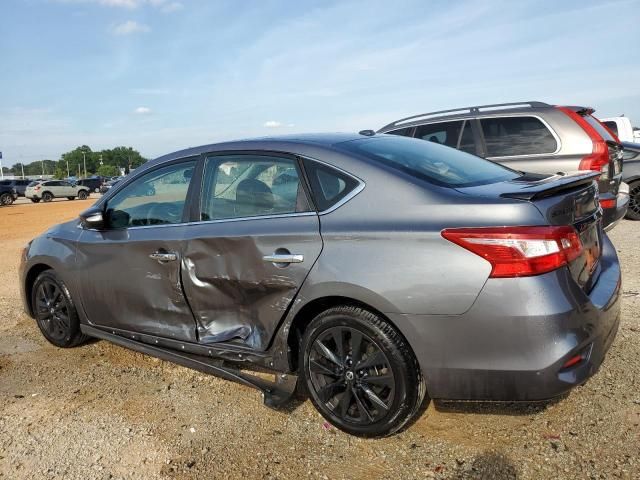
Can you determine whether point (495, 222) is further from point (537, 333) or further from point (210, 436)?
point (210, 436)

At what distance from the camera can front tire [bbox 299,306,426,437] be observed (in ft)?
8.68

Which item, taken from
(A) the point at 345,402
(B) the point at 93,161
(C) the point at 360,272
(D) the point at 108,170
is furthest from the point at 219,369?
(B) the point at 93,161

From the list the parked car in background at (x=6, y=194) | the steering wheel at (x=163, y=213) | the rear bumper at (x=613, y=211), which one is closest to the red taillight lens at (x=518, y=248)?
the steering wheel at (x=163, y=213)

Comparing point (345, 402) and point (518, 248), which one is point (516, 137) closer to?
point (518, 248)

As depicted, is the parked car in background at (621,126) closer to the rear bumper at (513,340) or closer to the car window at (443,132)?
the car window at (443,132)

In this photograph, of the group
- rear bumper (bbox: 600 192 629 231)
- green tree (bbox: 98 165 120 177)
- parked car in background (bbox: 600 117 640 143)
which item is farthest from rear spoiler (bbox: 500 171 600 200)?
green tree (bbox: 98 165 120 177)

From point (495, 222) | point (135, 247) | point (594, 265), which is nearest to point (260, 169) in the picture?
point (135, 247)

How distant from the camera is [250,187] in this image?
3.32m

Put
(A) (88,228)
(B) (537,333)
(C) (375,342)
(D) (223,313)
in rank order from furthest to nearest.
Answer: (A) (88,228), (D) (223,313), (C) (375,342), (B) (537,333)

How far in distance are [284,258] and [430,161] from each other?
1.03m

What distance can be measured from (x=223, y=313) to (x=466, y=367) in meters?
1.49

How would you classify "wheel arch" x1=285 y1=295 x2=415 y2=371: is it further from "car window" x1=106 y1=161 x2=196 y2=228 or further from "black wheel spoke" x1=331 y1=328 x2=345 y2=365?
"car window" x1=106 y1=161 x2=196 y2=228

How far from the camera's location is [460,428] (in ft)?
9.55

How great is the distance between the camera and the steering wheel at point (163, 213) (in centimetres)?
358
